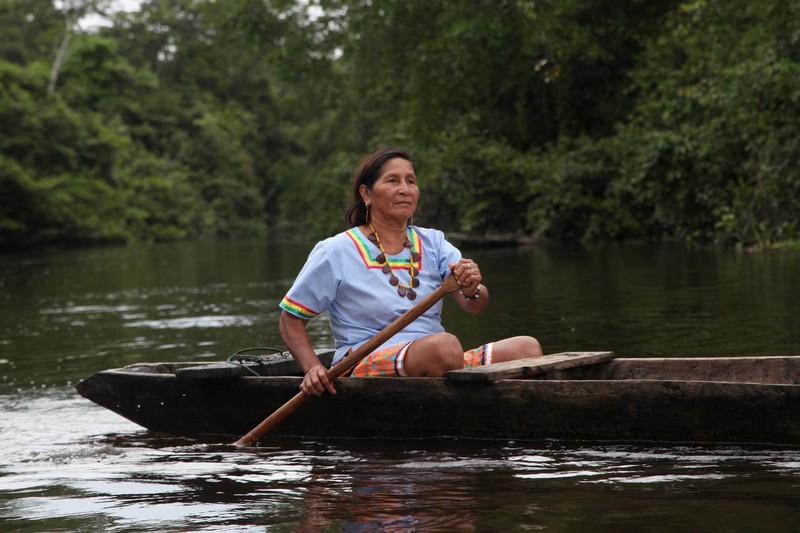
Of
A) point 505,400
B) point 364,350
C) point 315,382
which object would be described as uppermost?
point 364,350

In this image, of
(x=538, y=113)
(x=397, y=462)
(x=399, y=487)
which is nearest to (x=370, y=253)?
(x=397, y=462)

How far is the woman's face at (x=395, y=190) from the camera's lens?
4.96 m

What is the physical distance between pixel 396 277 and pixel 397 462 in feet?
2.77

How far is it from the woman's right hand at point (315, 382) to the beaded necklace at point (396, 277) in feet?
1.64

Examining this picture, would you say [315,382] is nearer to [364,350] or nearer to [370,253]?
[364,350]

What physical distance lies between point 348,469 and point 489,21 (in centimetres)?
1739

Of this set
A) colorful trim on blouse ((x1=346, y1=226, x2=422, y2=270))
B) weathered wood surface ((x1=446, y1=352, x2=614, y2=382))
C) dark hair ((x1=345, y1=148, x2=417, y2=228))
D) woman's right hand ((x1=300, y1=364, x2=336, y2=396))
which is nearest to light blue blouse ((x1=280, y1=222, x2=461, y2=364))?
colorful trim on blouse ((x1=346, y1=226, x2=422, y2=270))

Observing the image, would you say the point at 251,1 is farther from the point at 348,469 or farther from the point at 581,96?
the point at 348,469

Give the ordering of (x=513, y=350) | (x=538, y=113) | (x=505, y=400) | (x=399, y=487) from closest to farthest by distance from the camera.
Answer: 1. (x=399, y=487)
2. (x=505, y=400)
3. (x=513, y=350)
4. (x=538, y=113)

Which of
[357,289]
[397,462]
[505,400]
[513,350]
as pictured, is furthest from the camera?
[513,350]

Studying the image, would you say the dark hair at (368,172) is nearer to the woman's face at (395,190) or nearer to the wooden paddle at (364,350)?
the woman's face at (395,190)

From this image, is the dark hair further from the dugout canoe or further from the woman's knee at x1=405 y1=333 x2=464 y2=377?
the dugout canoe

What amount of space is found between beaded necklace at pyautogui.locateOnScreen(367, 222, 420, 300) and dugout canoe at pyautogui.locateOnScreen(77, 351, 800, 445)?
0.40m

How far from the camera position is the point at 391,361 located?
198 inches
